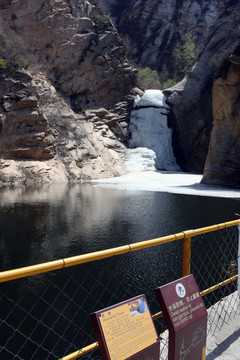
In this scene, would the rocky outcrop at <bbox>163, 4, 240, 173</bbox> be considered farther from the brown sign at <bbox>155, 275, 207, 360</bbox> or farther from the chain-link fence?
the brown sign at <bbox>155, 275, 207, 360</bbox>

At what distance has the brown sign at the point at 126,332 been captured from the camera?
1937 millimetres

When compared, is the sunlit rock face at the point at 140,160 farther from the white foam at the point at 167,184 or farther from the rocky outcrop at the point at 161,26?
the rocky outcrop at the point at 161,26

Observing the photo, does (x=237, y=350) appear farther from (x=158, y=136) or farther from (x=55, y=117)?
(x=158, y=136)

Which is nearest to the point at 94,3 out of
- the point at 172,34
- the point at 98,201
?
the point at 172,34

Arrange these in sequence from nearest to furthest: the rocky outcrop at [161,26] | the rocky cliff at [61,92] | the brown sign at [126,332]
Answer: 1. the brown sign at [126,332]
2. the rocky cliff at [61,92]
3. the rocky outcrop at [161,26]

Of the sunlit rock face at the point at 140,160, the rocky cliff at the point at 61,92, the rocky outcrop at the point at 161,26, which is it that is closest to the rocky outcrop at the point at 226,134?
the sunlit rock face at the point at 140,160

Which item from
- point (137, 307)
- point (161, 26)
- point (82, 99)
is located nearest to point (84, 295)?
point (137, 307)

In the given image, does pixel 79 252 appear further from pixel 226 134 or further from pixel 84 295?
pixel 226 134

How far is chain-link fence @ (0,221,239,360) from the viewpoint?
13.2 ft

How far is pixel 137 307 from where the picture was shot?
218 centimetres

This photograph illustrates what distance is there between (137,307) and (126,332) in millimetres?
185

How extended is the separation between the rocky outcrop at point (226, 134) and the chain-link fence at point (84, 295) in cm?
1797

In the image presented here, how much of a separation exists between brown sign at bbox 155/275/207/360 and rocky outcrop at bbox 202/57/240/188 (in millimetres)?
24744

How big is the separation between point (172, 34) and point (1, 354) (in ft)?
204
